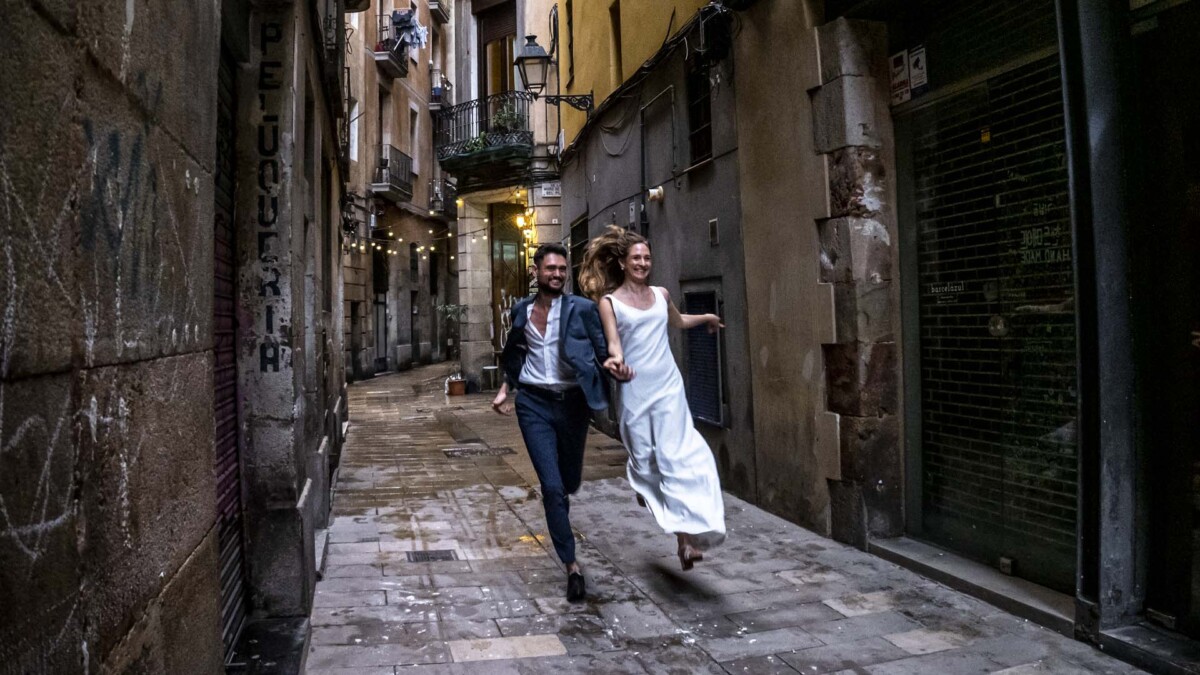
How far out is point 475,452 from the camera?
10.7 m

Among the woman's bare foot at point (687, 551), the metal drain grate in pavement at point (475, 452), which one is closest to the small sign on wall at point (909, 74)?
the woman's bare foot at point (687, 551)

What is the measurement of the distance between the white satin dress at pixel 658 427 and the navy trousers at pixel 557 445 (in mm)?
275

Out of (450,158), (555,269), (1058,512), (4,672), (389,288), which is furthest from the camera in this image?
(389,288)

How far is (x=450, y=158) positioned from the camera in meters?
20.2

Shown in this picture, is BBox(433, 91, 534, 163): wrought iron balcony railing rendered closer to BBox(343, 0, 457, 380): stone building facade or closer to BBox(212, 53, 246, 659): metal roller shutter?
BBox(343, 0, 457, 380): stone building facade

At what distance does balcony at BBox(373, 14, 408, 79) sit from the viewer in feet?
85.4

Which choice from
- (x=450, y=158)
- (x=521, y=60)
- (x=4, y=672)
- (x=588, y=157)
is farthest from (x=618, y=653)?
(x=450, y=158)

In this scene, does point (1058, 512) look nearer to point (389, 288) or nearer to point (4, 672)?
point (4, 672)

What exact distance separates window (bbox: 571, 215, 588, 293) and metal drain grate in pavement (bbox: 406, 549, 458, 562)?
845 centimetres

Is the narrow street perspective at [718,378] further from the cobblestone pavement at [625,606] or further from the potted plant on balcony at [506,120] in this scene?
the potted plant on balcony at [506,120]

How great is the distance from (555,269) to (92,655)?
11.8ft

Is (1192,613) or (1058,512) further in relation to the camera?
(1058,512)

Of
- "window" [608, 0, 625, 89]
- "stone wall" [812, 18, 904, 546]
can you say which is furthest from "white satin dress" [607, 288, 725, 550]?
"window" [608, 0, 625, 89]

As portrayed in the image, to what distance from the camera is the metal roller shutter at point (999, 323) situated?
4.69 m
